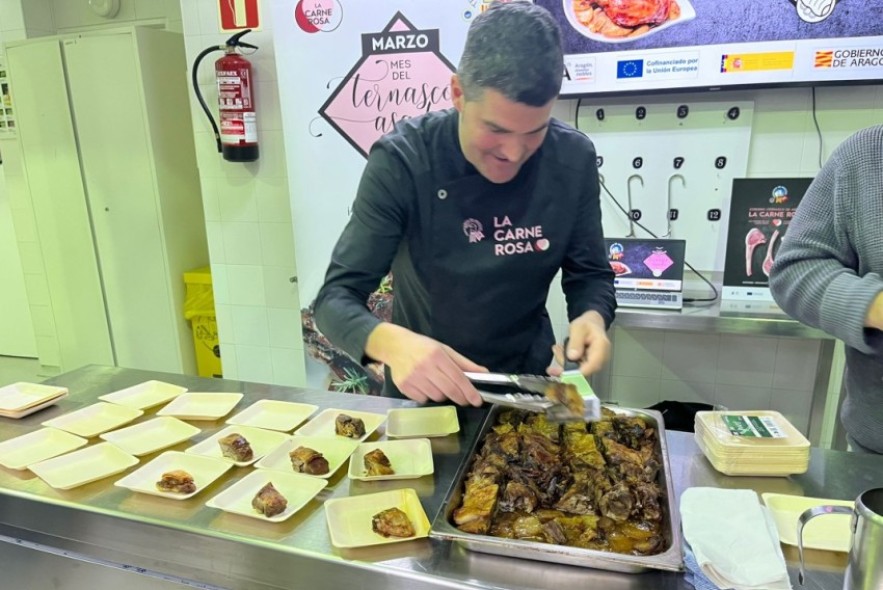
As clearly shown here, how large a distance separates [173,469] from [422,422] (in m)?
0.59

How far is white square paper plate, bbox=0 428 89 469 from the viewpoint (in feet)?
4.56

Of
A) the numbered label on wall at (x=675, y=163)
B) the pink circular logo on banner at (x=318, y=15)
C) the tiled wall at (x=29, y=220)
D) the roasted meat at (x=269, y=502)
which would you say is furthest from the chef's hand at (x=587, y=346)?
the tiled wall at (x=29, y=220)

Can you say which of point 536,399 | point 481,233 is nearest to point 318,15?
point 481,233

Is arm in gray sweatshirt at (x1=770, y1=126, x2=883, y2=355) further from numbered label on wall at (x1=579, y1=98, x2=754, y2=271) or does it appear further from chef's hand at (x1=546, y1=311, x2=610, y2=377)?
numbered label on wall at (x1=579, y1=98, x2=754, y2=271)

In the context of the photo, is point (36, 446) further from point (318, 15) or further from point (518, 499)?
point (318, 15)

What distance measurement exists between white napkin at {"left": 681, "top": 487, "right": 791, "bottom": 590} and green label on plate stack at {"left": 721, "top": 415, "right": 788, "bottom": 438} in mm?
208

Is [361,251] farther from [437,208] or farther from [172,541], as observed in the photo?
[172,541]

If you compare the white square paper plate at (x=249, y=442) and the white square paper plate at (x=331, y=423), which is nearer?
the white square paper plate at (x=249, y=442)

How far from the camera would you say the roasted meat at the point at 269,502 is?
1145mm

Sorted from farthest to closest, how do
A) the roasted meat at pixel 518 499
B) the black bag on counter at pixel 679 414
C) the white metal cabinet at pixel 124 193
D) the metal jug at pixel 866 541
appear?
the white metal cabinet at pixel 124 193
the black bag on counter at pixel 679 414
the roasted meat at pixel 518 499
the metal jug at pixel 866 541

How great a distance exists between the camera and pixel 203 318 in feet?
14.0

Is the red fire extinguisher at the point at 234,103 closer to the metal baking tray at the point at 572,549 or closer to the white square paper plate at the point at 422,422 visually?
the white square paper plate at the point at 422,422

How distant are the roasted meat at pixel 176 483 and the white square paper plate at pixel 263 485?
7cm

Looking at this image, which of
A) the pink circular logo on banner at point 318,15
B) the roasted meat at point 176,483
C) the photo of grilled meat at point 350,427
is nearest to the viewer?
the roasted meat at point 176,483
